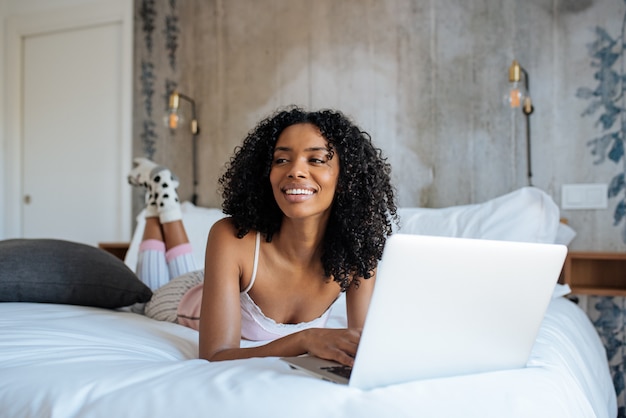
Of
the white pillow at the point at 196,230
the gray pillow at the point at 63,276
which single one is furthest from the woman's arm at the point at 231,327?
the white pillow at the point at 196,230

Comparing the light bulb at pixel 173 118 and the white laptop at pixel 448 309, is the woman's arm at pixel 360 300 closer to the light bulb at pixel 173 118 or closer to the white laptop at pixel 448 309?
the white laptop at pixel 448 309

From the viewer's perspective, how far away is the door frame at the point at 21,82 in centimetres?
348

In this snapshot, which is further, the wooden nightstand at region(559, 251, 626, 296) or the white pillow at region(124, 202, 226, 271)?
the white pillow at region(124, 202, 226, 271)

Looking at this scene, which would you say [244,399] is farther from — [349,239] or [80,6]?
[80,6]

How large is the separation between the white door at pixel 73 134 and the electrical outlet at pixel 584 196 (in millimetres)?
2403

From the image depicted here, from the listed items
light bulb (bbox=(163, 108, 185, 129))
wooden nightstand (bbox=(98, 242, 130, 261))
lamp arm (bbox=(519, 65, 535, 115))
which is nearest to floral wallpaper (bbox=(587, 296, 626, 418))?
lamp arm (bbox=(519, 65, 535, 115))

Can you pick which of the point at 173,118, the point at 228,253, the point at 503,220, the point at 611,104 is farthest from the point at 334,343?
the point at 173,118

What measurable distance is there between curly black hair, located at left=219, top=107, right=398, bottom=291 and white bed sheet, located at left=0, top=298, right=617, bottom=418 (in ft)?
1.23

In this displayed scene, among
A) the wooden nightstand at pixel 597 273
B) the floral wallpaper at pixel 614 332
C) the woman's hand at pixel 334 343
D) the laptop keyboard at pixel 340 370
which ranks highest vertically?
the woman's hand at pixel 334 343

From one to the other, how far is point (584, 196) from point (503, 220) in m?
0.53

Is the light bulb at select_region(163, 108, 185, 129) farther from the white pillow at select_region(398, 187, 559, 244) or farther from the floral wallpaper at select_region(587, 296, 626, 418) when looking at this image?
the floral wallpaper at select_region(587, 296, 626, 418)

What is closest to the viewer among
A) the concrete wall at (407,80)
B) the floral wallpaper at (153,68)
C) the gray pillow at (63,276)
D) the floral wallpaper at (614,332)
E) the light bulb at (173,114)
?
the gray pillow at (63,276)

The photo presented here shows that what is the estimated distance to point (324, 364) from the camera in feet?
3.07

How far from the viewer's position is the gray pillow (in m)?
1.72
